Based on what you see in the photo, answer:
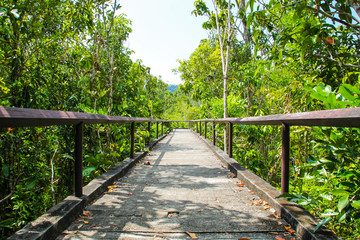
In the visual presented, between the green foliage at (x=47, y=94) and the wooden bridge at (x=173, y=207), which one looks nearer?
the wooden bridge at (x=173, y=207)

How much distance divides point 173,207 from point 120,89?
3683 millimetres

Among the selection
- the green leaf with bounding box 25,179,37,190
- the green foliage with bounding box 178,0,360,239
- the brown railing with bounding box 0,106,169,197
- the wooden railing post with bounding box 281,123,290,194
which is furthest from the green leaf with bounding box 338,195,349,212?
the green leaf with bounding box 25,179,37,190

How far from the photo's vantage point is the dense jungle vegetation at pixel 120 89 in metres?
1.76

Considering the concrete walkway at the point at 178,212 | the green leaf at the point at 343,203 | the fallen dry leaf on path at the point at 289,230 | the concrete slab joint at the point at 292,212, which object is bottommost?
the concrete walkway at the point at 178,212

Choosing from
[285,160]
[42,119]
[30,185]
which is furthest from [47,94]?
[285,160]

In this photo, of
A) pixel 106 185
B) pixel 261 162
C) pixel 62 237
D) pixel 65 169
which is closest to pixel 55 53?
pixel 65 169

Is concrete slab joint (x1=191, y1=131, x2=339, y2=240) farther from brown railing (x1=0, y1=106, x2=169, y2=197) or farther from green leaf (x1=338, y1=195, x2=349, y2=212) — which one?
brown railing (x1=0, y1=106, x2=169, y2=197)

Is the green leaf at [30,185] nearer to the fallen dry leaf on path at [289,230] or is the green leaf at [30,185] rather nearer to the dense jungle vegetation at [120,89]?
the dense jungle vegetation at [120,89]

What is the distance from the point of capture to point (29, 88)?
9.01 feet

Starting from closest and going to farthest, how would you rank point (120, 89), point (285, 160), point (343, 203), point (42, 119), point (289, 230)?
A: 1. point (343, 203)
2. point (42, 119)
3. point (289, 230)
4. point (285, 160)
5. point (120, 89)

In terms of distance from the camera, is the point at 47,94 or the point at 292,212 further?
the point at 47,94

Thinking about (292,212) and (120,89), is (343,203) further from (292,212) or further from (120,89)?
(120,89)

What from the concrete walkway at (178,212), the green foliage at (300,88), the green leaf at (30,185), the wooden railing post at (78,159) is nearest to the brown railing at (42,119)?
the wooden railing post at (78,159)

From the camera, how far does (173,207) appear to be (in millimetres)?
2309
